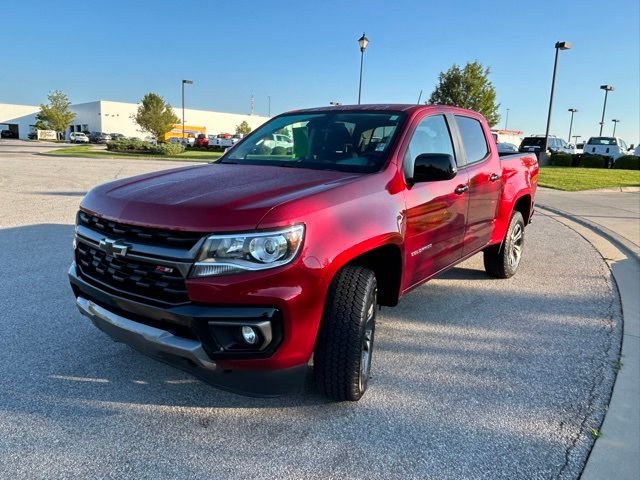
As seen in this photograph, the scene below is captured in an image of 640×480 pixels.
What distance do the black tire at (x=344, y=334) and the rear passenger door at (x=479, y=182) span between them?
185 cm

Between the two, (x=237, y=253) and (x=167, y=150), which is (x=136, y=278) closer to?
(x=237, y=253)

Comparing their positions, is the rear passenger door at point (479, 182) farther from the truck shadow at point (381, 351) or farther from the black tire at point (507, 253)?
the truck shadow at point (381, 351)

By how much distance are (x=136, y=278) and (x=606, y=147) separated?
33.9m

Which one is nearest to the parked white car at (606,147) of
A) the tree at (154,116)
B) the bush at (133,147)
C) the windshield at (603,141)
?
the windshield at (603,141)

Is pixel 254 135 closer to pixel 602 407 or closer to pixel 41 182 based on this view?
pixel 602 407

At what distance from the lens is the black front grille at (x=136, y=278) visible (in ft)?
7.88

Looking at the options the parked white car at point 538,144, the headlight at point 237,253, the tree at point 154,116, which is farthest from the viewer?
the tree at point 154,116

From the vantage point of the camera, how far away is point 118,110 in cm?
8012

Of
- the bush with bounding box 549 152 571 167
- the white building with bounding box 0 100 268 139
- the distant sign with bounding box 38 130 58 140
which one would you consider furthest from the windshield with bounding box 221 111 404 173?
the distant sign with bounding box 38 130 58 140

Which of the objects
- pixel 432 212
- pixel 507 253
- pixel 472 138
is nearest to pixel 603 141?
pixel 507 253

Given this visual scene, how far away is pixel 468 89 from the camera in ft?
110

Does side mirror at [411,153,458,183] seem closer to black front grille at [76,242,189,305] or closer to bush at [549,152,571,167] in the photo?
black front grille at [76,242,189,305]

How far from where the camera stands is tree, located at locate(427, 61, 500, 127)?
110 ft

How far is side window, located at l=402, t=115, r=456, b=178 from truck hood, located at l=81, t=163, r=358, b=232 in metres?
0.53
